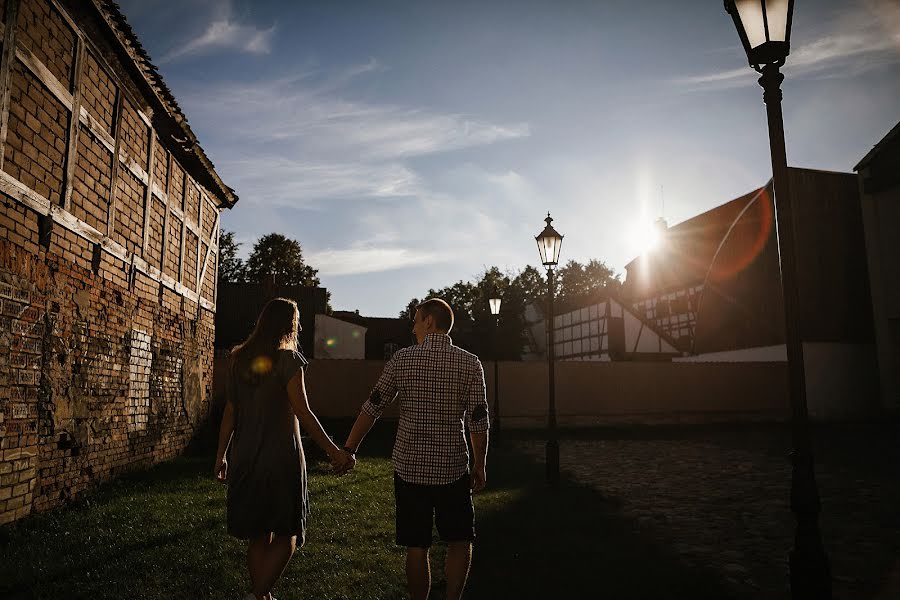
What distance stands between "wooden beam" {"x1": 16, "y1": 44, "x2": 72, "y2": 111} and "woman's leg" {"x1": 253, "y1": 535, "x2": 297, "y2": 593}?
571 centimetres

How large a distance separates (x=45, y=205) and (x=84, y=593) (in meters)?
4.30

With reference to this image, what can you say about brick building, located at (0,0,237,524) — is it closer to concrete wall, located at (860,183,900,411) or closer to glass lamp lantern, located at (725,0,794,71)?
glass lamp lantern, located at (725,0,794,71)

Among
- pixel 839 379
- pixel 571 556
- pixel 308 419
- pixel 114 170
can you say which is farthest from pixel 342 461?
pixel 839 379

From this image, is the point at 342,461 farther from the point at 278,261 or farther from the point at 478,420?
the point at 278,261

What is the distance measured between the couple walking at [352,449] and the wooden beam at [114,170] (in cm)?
580

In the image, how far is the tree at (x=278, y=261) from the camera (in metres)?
46.3

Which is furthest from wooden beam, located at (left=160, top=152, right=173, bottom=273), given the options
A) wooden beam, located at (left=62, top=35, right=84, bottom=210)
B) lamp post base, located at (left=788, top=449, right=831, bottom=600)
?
lamp post base, located at (left=788, top=449, right=831, bottom=600)

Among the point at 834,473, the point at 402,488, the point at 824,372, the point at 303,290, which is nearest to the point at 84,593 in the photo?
the point at 402,488

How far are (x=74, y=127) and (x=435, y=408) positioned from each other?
20.7 ft

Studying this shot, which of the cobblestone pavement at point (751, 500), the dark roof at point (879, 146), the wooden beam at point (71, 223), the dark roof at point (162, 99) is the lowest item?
the cobblestone pavement at point (751, 500)

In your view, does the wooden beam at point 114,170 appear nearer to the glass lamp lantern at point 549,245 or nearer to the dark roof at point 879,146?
the glass lamp lantern at point 549,245

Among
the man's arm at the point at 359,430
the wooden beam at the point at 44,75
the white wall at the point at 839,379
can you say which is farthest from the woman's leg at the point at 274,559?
the white wall at the point at 839,379

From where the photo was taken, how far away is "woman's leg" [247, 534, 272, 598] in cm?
345

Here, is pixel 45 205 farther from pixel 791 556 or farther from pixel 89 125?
pixel 791 556
